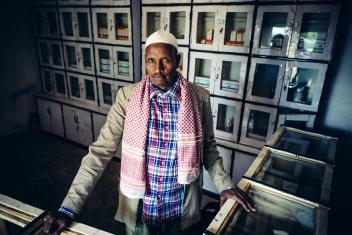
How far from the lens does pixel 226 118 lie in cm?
329

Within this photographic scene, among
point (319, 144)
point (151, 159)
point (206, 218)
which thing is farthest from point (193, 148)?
point (319, 144)

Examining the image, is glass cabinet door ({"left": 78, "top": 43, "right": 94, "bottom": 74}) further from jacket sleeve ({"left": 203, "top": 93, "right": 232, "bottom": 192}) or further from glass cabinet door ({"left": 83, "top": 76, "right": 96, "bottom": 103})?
jacket sleeve ({"left": 203, "top": 93, "right": 232, "bottom": 192})

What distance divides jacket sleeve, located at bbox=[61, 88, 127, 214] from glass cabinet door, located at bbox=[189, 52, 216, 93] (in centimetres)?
175

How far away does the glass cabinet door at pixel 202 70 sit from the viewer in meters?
3.00

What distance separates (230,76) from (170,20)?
107cm

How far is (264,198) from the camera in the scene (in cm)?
129

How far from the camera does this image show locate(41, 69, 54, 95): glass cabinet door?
4839 mm

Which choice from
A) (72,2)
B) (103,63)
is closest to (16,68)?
(72,2)

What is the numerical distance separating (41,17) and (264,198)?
5003 millimetres

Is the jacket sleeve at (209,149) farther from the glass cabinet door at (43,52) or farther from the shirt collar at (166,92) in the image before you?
the glass cabinet door at (43,52)

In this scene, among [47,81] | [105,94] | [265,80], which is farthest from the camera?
[47,81]

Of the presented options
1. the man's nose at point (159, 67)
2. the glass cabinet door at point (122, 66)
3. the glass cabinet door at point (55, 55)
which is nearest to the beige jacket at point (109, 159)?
the man's nose at point (159, 67)

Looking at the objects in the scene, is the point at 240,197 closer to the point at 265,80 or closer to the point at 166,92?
the point at 166,92

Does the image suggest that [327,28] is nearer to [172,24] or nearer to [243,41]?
[243,41]
